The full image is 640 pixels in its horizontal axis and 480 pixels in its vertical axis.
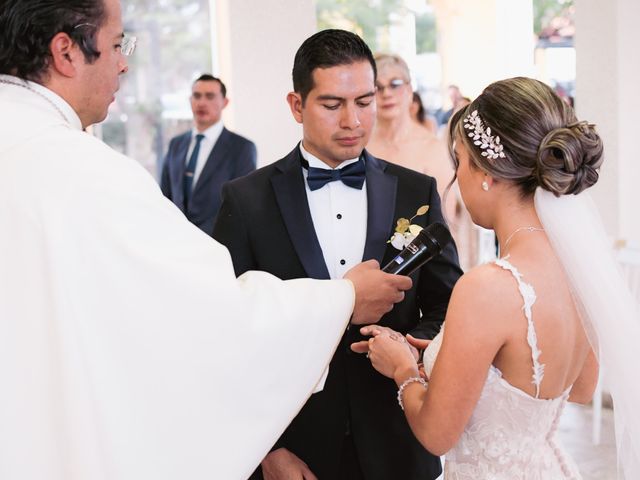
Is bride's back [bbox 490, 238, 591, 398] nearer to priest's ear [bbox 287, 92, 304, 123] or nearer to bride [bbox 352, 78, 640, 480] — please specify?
bride [bbox 352, 78, 640, 480]

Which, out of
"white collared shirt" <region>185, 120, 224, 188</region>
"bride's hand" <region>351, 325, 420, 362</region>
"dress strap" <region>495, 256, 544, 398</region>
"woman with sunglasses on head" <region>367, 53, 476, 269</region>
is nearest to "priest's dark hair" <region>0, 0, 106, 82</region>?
"bride's hand" <region>351, 325, 420, 362</region>

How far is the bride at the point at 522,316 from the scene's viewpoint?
7.08 feet

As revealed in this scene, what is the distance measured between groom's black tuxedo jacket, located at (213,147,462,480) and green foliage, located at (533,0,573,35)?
9.03 metres

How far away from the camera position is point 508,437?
A: 2330 mm

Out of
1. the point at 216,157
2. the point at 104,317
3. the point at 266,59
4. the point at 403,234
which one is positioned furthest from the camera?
the point at 216,157

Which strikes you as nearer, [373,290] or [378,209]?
[373,290]

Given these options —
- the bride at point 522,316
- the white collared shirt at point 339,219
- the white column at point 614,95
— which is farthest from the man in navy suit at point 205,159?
the bride at point 522,316

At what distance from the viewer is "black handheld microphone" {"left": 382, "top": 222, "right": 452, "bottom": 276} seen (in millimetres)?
2338

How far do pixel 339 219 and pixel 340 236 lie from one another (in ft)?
0.18

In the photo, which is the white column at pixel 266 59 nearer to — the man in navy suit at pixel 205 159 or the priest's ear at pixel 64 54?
the man in navy suit at pixel 205 159

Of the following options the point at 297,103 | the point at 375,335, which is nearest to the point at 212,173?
the point at 297,103

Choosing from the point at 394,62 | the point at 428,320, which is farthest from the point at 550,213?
the point at 394,62

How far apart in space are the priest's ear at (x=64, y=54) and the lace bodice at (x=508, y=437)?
1.08m

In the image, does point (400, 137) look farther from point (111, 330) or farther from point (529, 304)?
point (111, 330)
